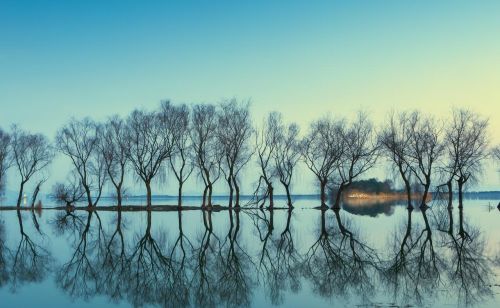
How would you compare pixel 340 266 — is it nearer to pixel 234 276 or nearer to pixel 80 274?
pixel 234 276

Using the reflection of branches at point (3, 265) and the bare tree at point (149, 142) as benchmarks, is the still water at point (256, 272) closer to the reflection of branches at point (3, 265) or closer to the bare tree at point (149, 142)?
the reflection of branches at point (3, 265)

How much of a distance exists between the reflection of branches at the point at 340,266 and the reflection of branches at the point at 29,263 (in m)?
6.67

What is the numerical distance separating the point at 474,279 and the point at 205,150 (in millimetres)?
41654

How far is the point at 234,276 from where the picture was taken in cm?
1218

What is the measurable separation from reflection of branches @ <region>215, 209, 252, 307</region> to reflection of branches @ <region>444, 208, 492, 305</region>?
4049 mm

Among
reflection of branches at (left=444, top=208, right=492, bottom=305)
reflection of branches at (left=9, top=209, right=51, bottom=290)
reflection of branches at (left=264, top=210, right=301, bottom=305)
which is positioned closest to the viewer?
reflection of branches at (left=444, top=208, right=492, bottom=305)

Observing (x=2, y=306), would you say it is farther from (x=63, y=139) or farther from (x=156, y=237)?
(x=63, y=139)

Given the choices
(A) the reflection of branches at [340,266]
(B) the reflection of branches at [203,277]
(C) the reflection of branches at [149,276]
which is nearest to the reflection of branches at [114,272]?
(C) the reflection of branches at [149,276]

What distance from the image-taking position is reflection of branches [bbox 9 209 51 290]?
1232 cm

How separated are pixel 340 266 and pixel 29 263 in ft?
29.3

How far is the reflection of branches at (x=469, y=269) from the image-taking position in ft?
31.8

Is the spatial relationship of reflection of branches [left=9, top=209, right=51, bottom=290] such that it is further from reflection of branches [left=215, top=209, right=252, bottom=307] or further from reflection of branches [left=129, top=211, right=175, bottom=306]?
reflection of branches [left=215, top=209, right=252, bottom=307]

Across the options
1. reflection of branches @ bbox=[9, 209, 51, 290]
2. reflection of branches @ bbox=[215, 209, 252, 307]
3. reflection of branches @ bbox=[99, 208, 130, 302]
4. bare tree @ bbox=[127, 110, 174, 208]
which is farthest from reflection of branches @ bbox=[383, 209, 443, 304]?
bare tree @ bbox=[127, 110, 174, 208]

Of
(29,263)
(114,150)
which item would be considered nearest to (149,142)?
(114,150)
